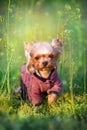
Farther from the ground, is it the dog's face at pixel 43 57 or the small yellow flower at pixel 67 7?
the small yellow flower at pixel 67 7

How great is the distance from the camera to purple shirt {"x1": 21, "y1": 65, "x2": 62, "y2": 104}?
6991mm

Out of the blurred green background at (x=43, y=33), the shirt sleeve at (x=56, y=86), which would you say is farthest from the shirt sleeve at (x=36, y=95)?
the blurred green background at (x=43, y=33)

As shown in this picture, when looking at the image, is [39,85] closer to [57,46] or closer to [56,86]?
[56,86]

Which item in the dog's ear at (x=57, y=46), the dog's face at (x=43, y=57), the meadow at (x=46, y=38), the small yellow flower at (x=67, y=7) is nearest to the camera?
the dog's face at (x=43, y=57)

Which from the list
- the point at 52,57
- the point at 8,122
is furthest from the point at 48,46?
the point at 8,122

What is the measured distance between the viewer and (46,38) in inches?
288

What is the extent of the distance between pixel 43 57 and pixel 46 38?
0.53 m

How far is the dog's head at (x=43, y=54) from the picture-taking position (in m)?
6.84

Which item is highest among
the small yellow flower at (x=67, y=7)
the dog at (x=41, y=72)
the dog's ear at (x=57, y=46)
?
the small yellow flower at (x=67, y=7)

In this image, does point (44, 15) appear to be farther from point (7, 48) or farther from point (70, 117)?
point (70, 117)

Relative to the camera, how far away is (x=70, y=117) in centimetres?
643

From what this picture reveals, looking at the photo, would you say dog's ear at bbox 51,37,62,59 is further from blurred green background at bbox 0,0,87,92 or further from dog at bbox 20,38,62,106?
blurred green background at bbox 0,0,87,92

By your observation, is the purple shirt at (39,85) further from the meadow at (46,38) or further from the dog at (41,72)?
the meadow at (46,38)

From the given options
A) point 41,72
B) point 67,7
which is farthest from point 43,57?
point 67,7
